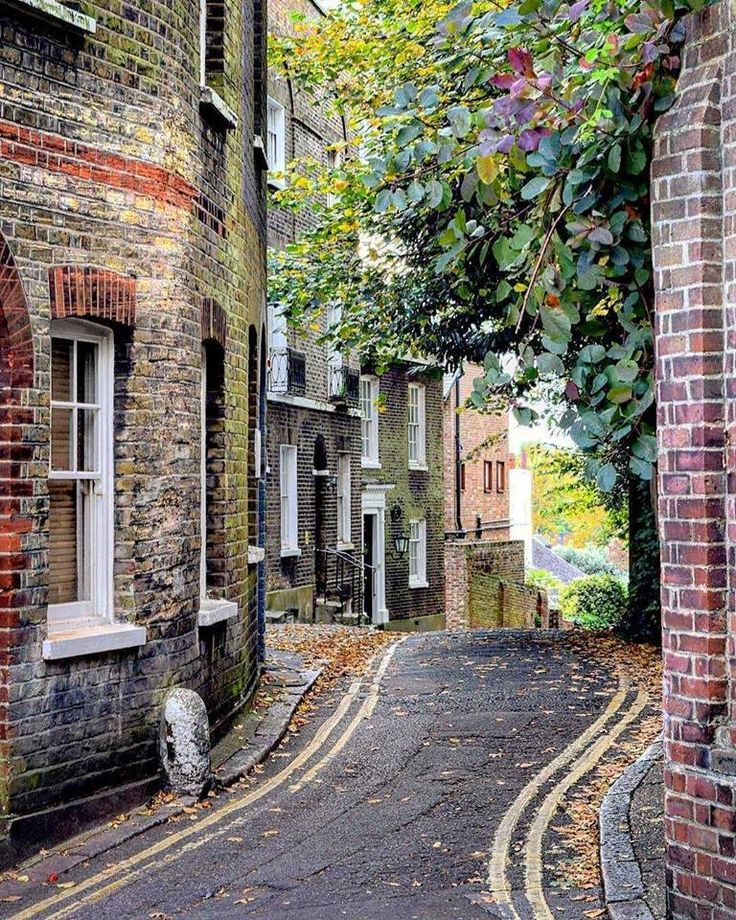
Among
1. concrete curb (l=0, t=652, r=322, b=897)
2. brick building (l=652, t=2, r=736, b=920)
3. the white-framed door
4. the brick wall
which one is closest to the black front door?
the white-framed door

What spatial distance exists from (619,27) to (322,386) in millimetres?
20362

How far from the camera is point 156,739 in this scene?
8656mm

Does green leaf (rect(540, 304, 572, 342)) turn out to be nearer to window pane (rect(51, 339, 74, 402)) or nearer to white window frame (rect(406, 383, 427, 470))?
window pane (rect(51, 339, 74, 402))

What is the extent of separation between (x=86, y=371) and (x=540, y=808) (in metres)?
4.50

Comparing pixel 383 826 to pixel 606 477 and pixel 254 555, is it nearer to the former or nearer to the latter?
pixel 606 477

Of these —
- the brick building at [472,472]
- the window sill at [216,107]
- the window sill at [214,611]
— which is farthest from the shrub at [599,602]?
the window sill at [216,107]

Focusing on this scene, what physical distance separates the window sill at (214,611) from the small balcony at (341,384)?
15.9 meters

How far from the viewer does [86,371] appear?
8.66 metres

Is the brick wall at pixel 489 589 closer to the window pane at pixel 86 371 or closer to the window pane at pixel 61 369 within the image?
the window pane at pixel 86 371

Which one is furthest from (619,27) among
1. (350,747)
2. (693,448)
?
(350,747)

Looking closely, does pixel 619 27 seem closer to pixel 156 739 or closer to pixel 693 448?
pixel 693 448

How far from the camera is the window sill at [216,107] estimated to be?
9853 millimetres

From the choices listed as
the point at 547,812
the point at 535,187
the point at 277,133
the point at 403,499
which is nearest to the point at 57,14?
the point at 535,187

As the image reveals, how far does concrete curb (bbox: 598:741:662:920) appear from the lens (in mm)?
6090
